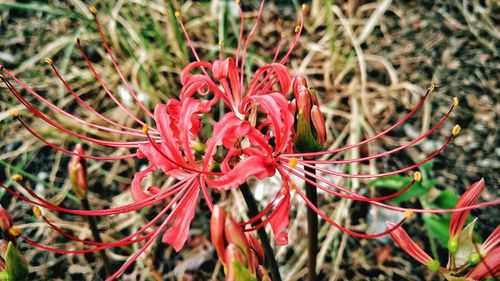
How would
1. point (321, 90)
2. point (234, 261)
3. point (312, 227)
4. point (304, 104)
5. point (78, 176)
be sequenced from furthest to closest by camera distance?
1. point (321, 90)
2. point (78, 176)
3. point (312, 227)
4. point (304, 104)
5. point (234, 261)

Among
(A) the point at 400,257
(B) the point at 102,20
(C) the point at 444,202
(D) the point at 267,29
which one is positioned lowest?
(A) the point at 400,257

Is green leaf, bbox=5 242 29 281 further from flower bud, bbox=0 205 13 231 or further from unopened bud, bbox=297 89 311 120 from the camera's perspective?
unopened bud, bbox=297 89 311 120

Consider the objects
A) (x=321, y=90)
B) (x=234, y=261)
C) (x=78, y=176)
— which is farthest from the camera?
(x=321, y=90)

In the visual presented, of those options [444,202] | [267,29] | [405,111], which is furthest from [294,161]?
[267,29]

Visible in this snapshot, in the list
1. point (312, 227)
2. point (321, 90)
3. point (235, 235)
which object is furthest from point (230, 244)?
point (321, 90)

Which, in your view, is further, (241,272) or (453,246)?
(453,246)

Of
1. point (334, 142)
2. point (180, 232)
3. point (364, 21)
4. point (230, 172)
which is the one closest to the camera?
point (230, 172)

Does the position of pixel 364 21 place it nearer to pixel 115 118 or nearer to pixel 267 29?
pixel 267 29

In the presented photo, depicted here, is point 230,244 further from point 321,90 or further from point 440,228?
point 321,90

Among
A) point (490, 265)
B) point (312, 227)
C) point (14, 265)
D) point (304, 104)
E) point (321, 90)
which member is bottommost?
point (490, 265)
